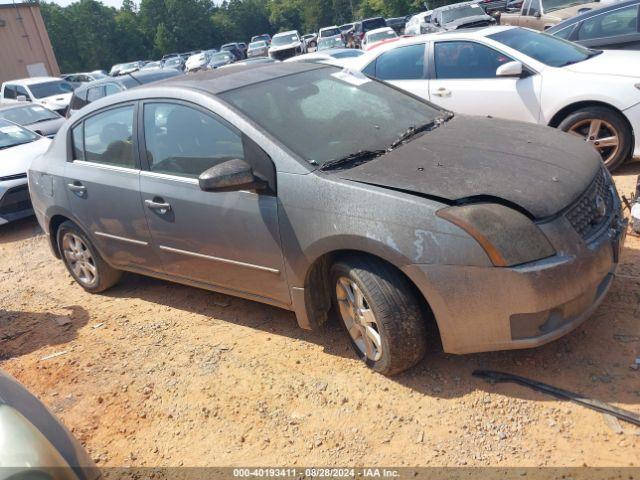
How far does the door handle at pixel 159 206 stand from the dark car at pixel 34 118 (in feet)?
27.9

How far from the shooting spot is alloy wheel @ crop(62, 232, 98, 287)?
16.0 feet

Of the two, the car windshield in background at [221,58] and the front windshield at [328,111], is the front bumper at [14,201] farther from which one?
the car windshield in background at [221,58]

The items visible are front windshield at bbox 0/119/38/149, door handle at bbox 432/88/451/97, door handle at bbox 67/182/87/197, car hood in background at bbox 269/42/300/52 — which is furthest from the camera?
car hood in background at bbox 269/42/300/52

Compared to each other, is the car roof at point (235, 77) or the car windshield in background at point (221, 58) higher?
the car roof at point (235, 77)

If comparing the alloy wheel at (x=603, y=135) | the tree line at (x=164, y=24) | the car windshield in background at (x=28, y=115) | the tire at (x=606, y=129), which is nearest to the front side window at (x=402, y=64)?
the tire at (x=606, y=129)

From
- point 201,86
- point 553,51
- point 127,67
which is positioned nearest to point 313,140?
point 201,86

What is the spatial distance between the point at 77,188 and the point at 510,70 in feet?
14.3

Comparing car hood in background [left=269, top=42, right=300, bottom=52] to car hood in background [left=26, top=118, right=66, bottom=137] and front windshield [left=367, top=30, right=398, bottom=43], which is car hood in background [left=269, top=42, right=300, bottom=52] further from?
car hood in background [left=26, top=118, right=66, bottom=137]

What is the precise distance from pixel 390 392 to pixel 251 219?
125 centimetres

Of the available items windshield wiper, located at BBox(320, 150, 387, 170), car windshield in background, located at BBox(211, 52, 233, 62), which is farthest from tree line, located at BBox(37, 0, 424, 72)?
windshield wiper, located at BBox(320, 150, 387, 170)

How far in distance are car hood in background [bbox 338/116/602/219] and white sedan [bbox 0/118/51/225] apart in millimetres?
6129

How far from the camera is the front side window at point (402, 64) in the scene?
22.1 feet

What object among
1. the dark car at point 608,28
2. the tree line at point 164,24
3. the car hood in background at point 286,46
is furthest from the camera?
the tree line at point 164,24

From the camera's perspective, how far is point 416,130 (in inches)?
145
